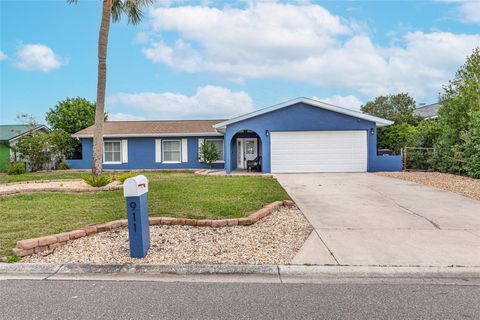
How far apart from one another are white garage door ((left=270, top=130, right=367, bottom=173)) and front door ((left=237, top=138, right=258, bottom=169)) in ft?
12.8

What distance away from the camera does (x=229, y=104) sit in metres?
27.0

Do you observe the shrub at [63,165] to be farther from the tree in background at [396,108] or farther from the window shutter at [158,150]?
the tree in background at [396,108]

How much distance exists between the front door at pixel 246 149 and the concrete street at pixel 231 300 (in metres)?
17.3

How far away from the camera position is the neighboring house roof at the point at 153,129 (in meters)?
20.7

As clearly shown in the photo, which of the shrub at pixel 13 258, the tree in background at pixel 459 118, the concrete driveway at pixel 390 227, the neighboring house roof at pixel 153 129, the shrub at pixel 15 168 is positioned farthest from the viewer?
the neighboring house roof at pixel 153 129

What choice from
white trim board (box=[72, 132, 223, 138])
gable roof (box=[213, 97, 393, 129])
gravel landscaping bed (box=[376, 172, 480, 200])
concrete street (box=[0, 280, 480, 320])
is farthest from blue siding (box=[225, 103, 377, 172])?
concrete street (box=[0, 280, 480, 320])

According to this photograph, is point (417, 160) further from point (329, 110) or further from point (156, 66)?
point (156, 66)

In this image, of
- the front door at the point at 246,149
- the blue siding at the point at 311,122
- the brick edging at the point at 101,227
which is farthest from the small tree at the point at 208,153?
the brick edging at the point at 101,227

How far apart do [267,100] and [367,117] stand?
10248 mm

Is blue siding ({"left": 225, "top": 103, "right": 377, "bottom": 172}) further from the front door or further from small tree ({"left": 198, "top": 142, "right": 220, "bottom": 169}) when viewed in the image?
small tree ({"left": 198, "top": 142, "right": 220, "bottom": 169})

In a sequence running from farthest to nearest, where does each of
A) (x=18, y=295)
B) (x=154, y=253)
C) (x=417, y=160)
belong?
(x=417, y=160), (x=154, y=253), (x=18, y=295)

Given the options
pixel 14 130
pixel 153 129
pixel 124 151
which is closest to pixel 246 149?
pixel 153 129

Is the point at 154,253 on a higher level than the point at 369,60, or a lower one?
lower

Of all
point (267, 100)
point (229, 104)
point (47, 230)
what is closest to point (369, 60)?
point (267, 100)
